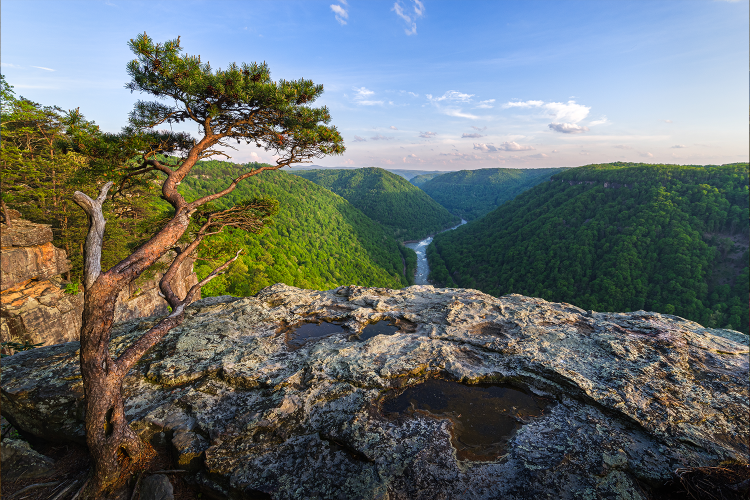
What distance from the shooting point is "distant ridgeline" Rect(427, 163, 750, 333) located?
4309 centimetres

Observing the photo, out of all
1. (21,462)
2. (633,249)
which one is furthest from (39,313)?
(633,249)

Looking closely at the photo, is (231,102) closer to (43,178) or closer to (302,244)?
(43,178)

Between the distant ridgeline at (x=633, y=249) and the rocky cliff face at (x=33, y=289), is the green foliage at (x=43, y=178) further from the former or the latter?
the distant ridgeline at (x=633, y=249)

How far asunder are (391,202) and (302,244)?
255 feet

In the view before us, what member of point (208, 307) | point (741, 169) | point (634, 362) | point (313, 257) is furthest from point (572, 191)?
point (208, 307)

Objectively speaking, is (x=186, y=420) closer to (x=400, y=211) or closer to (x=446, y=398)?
(x=446, y=398)

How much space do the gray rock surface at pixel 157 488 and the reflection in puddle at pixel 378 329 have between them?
4768mm

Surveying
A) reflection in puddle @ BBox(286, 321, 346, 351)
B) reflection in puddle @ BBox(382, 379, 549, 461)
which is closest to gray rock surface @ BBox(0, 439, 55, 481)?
reflection in puddle @ BBox(286, 321, 346, 351)

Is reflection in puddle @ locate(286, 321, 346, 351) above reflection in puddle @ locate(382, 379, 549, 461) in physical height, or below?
above

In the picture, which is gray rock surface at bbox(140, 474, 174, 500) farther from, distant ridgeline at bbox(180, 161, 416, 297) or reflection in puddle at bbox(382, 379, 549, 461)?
distant ridgeline at bbox(180, 161, 416, 297)

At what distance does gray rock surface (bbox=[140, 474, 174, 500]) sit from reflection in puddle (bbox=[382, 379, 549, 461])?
3.64m

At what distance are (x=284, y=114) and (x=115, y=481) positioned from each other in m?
7.83

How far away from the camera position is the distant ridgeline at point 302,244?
3875 centimetres

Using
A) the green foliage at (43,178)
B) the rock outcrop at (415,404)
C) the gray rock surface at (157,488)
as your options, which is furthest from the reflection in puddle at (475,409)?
the green foliage at (43,178)
